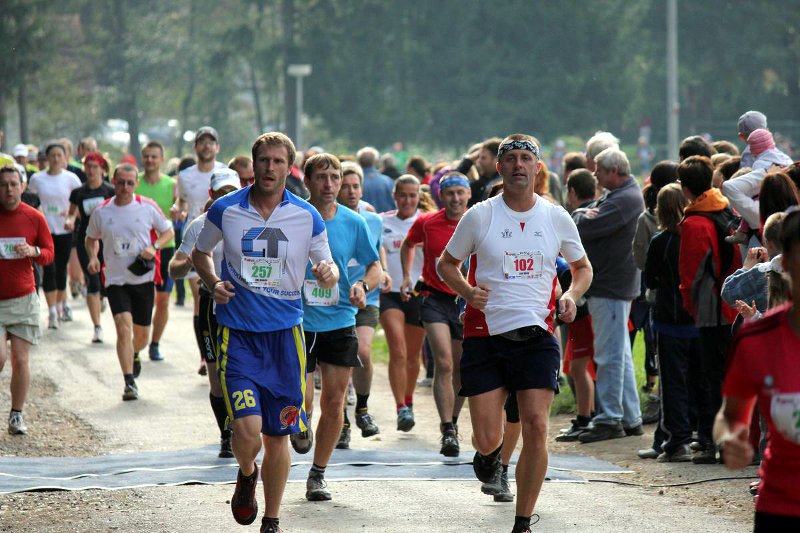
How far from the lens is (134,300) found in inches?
515

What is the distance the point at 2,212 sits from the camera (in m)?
11.0

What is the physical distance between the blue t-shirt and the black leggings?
292 inches

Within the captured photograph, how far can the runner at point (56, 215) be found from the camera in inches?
699

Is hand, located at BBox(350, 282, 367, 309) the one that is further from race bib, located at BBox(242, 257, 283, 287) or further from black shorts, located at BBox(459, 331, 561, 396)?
race bib, located at BBox(242, 257, 283, 287)

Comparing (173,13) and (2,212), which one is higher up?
(173,13)

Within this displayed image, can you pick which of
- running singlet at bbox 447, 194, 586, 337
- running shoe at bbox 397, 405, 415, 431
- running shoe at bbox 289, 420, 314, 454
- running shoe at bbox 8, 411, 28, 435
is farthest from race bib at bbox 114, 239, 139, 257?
running singlet at bbox 447, 194, 586, 337

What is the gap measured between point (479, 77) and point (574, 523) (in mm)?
45701

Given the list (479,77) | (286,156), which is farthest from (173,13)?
(286,156)

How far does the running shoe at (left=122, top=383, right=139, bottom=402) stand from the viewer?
12914 millimetres

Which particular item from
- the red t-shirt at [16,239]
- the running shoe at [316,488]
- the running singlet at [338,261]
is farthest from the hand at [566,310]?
the red t-shirt at [16,239]

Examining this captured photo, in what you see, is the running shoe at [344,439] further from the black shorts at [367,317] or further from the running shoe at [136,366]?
the running shoe at [136,366]

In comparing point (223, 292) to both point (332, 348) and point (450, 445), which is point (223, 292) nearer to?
point (332, 348)

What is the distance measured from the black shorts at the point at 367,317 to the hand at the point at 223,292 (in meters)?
3.83

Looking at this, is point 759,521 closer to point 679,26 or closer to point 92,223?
point 92,223
